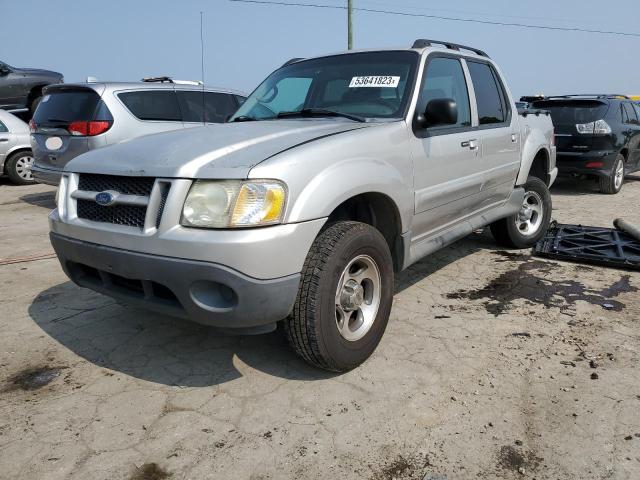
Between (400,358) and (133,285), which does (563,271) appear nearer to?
(400,358)

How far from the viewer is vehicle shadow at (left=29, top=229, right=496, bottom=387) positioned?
9.25 feet

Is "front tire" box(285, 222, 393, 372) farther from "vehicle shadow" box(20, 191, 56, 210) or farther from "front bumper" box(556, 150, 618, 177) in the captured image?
"front bumper" box(556, 150, 618, 177)

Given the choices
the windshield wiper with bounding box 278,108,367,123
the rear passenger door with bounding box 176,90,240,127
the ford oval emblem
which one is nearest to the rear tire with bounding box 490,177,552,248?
the windshield wiper with bounding box 278,108,367,123

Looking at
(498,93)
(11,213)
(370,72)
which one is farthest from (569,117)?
(11,213)

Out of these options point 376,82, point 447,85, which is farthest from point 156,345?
point 447,85

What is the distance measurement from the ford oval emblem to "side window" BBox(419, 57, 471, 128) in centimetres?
197

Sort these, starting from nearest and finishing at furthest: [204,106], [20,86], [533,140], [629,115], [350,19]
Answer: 1. [533,140]
2. [204,106]
3. [629,115]
4. [20,86]
5. [350,19]

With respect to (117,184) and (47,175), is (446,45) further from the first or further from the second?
(47,175)

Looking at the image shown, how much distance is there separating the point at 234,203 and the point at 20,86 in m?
13.6

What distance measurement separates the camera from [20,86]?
13000 millimetres

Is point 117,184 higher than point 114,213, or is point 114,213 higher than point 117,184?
point 117,184

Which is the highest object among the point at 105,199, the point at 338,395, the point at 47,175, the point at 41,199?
the point at 105,199

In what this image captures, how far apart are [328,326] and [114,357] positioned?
1.38 meters

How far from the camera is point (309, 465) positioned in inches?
82.3
